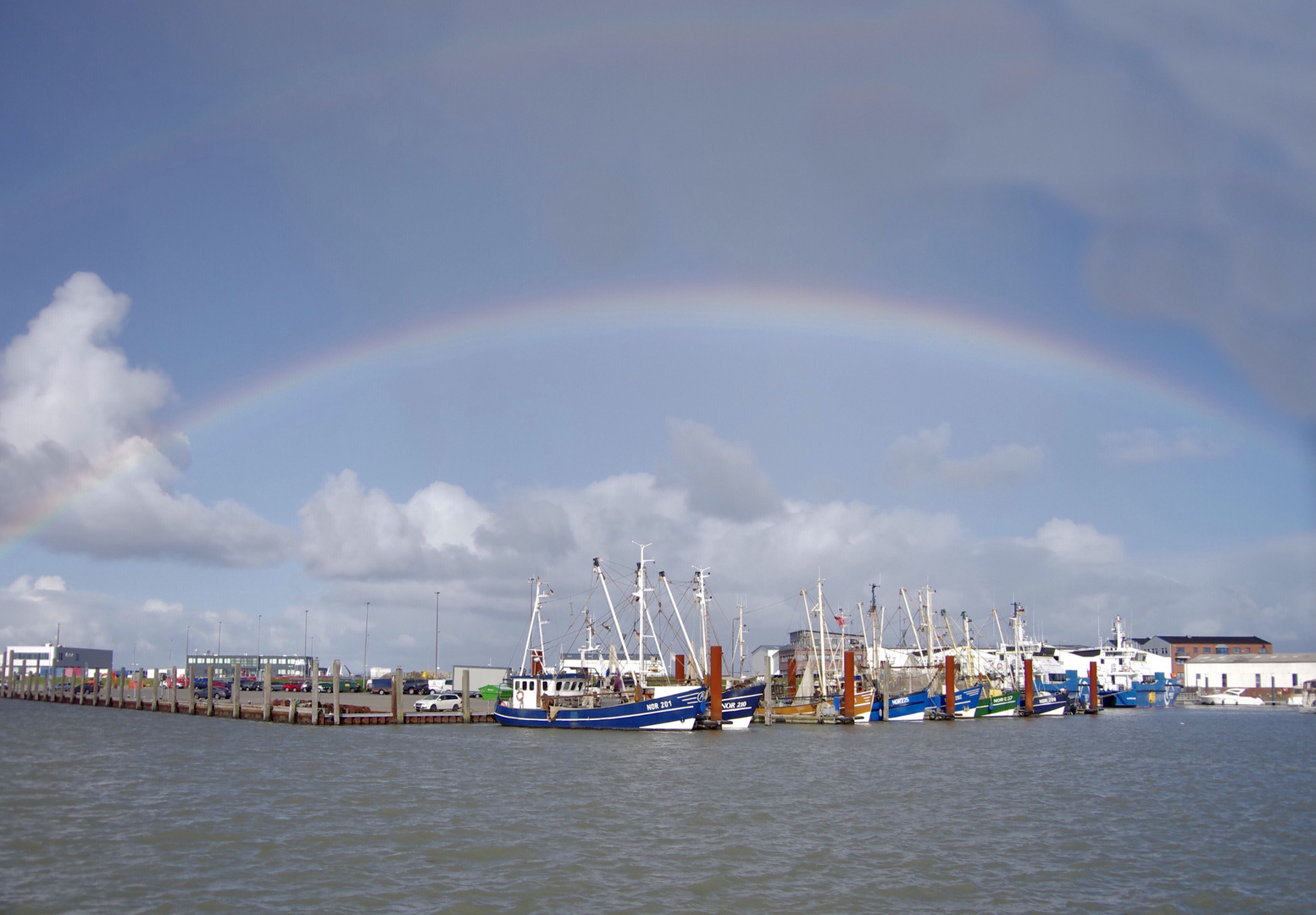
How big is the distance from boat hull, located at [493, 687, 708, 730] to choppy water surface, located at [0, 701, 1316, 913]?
16.5m

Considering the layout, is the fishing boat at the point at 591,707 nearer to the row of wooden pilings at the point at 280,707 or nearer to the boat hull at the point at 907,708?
the row of wooden pilings at the point at 280,707

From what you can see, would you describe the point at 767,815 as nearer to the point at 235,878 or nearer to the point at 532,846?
the point at 532,846

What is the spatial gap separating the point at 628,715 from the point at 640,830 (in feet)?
167

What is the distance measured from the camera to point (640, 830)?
109 feet

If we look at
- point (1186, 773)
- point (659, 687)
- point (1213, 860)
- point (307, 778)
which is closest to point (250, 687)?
point (659, 687)

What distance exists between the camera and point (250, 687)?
153 metres

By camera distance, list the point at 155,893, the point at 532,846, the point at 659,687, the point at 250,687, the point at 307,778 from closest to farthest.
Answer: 1. the point at 155,893
2. the point at 532,846
3. the point at 307,778
4. the point at 659,687
5. the point at 250,687

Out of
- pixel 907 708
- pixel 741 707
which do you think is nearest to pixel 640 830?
pixel 741 707

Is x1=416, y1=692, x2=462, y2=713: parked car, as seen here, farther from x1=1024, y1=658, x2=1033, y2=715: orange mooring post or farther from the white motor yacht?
the white motor yacht

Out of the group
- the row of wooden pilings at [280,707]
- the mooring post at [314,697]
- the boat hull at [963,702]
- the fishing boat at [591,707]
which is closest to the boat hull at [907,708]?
the boat hull at [963,702]

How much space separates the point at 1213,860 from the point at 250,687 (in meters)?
148

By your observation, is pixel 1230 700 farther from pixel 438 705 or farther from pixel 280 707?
pixel 280 707

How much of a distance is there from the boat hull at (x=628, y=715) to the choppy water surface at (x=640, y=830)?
16547mm

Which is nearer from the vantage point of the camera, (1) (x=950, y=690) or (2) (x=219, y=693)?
(1) (x=950, y=690)
